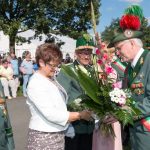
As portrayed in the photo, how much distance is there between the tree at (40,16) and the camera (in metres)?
27.0

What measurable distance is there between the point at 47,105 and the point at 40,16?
25462 millimetres

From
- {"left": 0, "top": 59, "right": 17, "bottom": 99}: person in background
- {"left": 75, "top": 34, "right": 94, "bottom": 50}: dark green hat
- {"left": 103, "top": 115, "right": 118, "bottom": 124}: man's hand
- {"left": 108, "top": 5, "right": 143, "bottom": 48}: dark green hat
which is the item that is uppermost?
{"left": 108, "top": 5, "right": 143, "bottom": 48}: dark green hat

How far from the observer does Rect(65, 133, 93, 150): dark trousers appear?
4.71 m

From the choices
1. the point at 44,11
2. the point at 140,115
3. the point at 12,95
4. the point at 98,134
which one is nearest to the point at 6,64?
the point at 12,95

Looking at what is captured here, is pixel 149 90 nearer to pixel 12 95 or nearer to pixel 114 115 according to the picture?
pixel 114 115

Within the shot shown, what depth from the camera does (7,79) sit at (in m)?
15.0

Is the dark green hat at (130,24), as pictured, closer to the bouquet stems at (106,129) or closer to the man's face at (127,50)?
the man's face at (127,50)

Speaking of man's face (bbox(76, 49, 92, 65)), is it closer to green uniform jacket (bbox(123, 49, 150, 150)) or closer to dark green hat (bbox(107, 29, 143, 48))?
dark green hat (bbox(107, 29, 143, 48))

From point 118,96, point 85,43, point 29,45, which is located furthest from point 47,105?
point 29,45

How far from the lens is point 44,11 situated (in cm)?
2881

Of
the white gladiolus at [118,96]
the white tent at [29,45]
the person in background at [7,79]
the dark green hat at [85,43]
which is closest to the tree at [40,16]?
the white tent at [29,45]

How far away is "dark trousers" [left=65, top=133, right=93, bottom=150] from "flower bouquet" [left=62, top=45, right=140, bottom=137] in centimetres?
86

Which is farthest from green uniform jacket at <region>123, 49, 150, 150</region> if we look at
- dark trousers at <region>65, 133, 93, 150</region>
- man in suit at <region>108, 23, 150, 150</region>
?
dark trousers at <region>65, 133, 93, 150</region>

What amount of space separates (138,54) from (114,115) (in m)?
0.57
